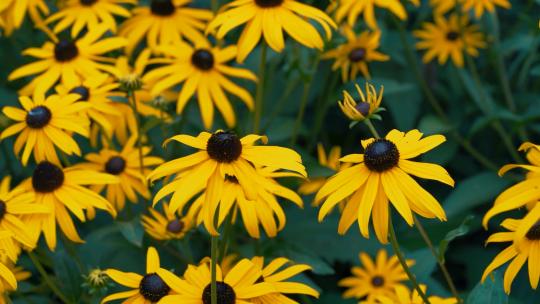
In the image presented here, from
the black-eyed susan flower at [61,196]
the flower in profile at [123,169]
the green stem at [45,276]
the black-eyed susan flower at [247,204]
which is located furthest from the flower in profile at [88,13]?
the green stem at [45,276]

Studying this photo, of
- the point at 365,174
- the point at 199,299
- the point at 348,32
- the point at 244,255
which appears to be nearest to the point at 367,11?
the point at 348,32

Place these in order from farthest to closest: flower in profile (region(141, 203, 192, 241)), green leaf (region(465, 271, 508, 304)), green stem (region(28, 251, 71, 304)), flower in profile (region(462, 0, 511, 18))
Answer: flower in profile (region(462, 0, 511, 18)) < flower in profile (region(141, 203, 192, 241)) < green stem (region(28, 251, 71, 304)) < green leaf (region(465, 271, 508, 304))

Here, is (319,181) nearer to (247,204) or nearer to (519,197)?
(247,204)

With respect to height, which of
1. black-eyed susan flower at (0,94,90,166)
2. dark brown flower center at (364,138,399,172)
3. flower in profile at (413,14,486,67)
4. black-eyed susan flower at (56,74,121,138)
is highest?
flower in profile at (413,14,486,67)

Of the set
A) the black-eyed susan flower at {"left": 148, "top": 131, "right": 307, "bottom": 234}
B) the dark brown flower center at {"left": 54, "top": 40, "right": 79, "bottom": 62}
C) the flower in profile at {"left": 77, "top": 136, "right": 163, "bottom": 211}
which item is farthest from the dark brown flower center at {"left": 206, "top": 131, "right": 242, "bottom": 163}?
the dark brown flower center at {"left": 54, "top": 40, "right": 79, "bottom": 62}

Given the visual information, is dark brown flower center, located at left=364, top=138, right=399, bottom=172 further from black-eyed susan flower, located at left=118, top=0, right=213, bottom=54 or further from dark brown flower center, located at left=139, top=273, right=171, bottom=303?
black-eyed susan flower, located at left=118, top=0, right=213, bottom=54

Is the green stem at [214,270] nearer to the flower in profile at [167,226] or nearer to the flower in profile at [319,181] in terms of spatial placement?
the flower in profile at [167,226]
